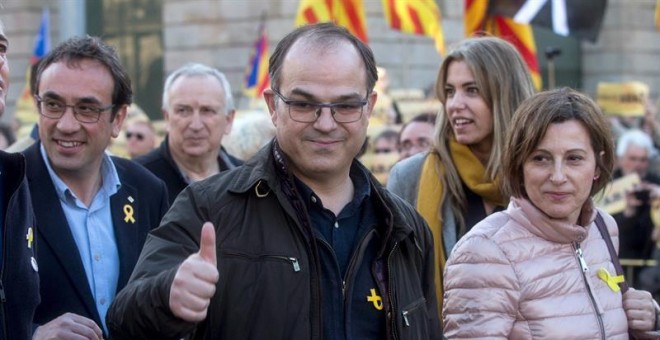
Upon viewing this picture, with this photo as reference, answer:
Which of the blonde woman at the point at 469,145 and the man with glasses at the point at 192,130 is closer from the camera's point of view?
the blonde woman at the point at 469,145

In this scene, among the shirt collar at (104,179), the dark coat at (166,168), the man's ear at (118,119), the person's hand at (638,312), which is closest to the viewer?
the person's hand at (638,312)

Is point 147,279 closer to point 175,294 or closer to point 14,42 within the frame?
point 175,294

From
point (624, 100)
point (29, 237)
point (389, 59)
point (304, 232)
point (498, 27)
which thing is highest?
point (498, 27)

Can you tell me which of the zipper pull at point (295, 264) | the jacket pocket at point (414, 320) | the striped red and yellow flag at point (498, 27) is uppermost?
the striped red and yellow flag at point (498, 27)

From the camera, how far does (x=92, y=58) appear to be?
209 inches

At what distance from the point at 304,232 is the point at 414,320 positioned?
0.45m

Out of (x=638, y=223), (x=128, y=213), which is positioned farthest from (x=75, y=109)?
(x=638, y=223)

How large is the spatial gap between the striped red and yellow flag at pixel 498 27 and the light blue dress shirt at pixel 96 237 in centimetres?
481

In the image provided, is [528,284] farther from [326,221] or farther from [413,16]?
[413,16]

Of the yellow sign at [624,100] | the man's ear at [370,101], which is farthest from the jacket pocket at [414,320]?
the yellow sign at [624,100]

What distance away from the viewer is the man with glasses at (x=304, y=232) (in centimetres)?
352

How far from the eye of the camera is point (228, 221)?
358cm

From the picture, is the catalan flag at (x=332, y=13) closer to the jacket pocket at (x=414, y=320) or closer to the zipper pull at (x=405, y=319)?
the jacket pocket at (x=414, y=320)

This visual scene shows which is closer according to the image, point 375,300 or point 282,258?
point 282,258
